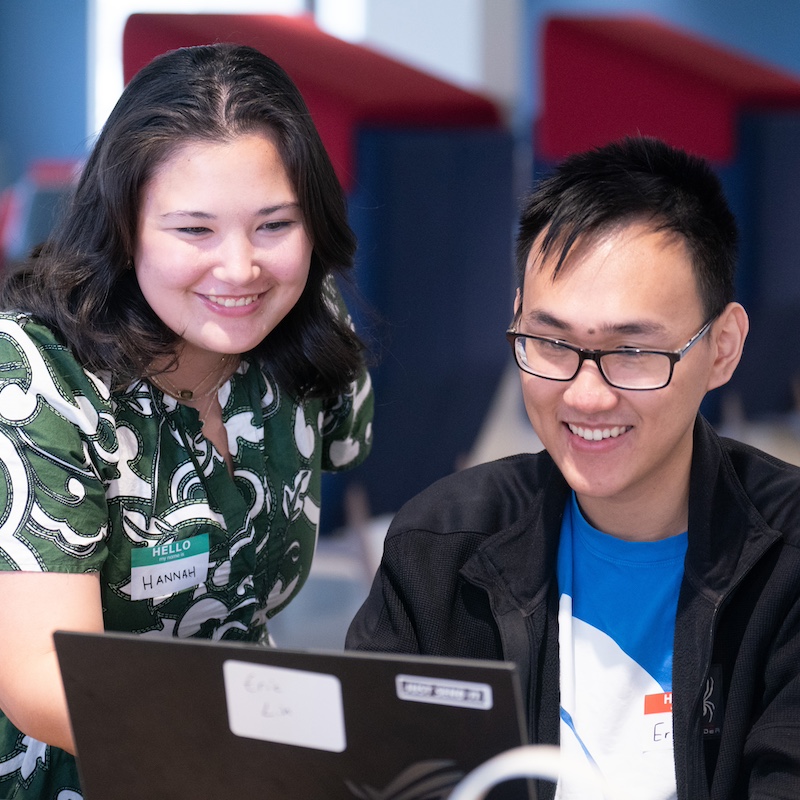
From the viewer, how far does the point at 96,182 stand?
135cm

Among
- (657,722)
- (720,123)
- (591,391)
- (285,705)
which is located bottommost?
(657,722)

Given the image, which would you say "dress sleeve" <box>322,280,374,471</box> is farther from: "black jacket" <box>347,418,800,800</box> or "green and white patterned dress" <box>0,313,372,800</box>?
"black jacket" <box>347,418,800,800</box>

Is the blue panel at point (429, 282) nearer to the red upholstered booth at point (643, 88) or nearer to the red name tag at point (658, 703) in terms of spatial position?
the red upholstered booth at point (643, 88)

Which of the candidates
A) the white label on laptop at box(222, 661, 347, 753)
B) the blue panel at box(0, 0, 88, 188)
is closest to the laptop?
the white label on laptop at box(222, 661, 347, 753)

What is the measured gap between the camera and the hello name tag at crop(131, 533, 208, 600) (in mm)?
1321

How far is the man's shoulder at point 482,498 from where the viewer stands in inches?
51.5

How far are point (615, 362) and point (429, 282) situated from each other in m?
1.73

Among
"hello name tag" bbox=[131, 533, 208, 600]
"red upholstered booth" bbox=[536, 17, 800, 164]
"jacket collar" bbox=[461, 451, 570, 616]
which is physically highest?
"red upholstered booth" bbox=[536, 17, 800, 164]

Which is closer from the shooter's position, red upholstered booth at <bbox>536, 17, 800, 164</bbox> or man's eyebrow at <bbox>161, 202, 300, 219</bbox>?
man's eyebrow at <bbox>161, 202, 300, 219</bbox>

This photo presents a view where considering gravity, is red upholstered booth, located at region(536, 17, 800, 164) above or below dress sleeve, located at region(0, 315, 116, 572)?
above

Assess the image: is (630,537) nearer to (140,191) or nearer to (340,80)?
(140,191)

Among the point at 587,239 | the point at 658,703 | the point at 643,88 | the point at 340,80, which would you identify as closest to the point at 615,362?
the point at 587,239

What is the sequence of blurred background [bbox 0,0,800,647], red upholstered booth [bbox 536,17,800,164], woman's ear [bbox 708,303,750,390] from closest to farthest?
woman's ear [bbox 708,303,750,390] → blurred background [bbox 0,0,800,647] → red upholstered booth [bbox 536,17,800,164]

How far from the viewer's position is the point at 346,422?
165 cm
